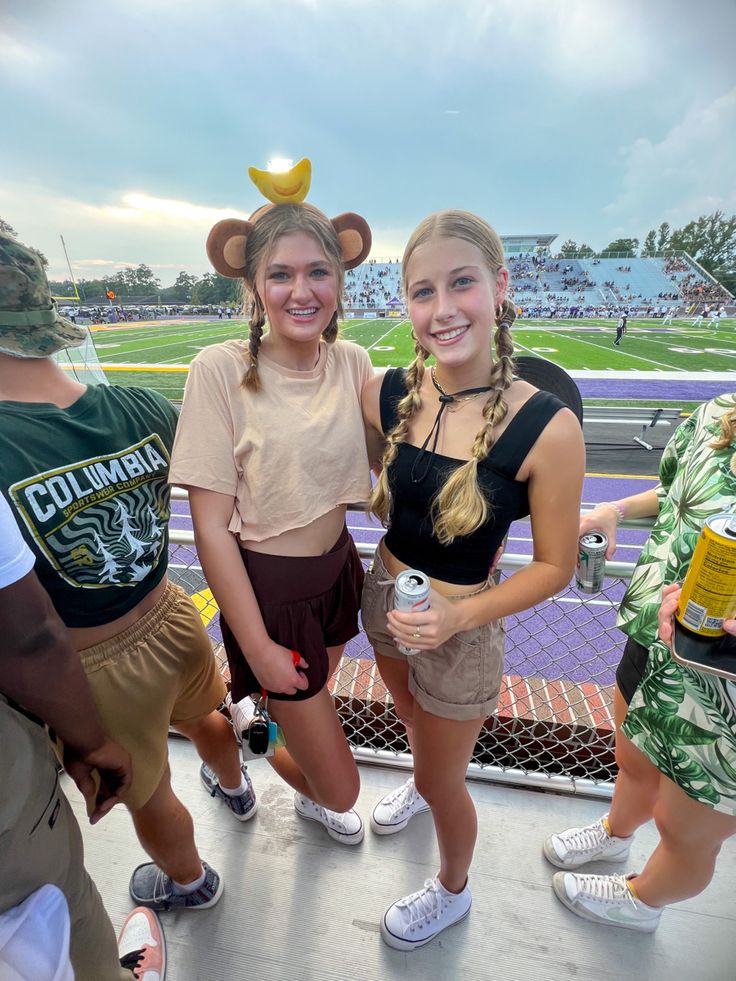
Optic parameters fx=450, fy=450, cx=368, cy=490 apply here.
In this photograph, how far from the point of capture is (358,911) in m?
1.49

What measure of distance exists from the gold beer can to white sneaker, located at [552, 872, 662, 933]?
111 cm

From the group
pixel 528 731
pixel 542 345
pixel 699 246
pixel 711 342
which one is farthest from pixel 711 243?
pixel 528 731

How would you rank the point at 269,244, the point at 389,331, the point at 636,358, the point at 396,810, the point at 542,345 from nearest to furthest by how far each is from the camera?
the point at 269,244
the point at 396,810
the point at 636,358
the point at 542,345
the point at 389,331

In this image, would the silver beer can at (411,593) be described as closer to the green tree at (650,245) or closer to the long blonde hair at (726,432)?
the long blonde hair at (726,432)

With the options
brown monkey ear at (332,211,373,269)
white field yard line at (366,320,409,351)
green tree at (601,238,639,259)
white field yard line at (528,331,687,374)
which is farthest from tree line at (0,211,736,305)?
brown monkey ear at (332,211,373,269)

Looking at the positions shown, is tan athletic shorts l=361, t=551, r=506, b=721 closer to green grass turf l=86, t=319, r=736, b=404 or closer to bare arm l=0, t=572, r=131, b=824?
bare arm l=0, t=572, r=131, b=824

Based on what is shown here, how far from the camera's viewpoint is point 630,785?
1.43 meters

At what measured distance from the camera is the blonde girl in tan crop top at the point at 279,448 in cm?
119

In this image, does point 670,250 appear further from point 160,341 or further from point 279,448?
point 279,448

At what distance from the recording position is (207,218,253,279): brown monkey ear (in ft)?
4.05

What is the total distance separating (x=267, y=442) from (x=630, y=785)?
1.55 metres

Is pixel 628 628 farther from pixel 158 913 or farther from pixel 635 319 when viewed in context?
pixel 635 319

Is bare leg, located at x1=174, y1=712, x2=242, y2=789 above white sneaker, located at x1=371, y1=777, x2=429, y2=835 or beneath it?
above

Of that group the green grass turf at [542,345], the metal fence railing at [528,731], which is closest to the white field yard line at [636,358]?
the green grass turf at [542,345]
